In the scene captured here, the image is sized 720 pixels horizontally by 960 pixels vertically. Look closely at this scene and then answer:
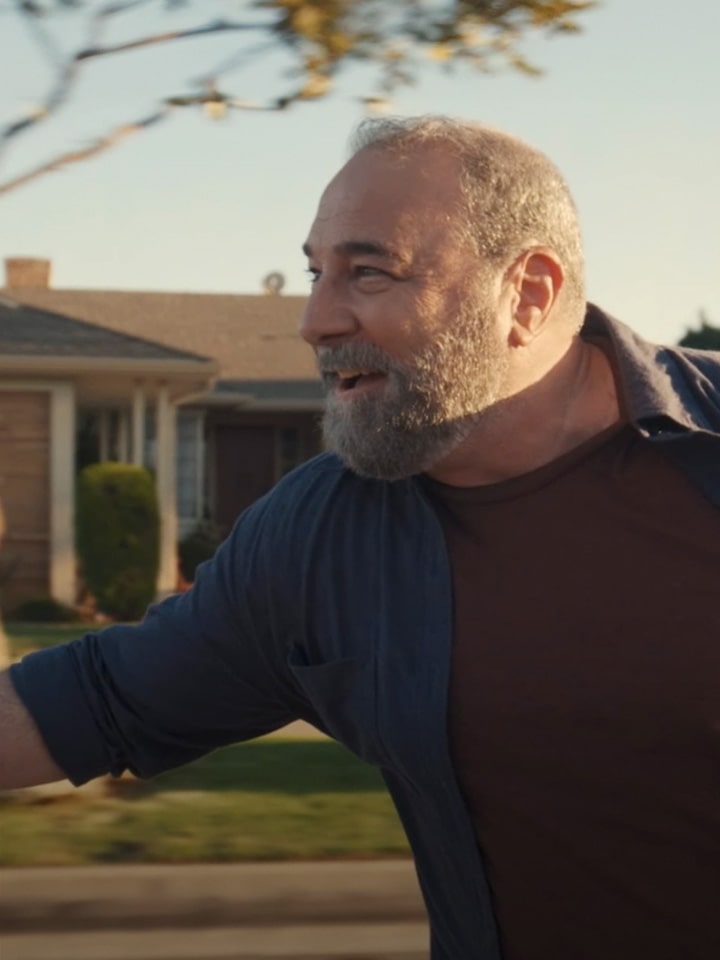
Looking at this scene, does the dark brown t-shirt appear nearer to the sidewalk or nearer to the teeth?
the teeth

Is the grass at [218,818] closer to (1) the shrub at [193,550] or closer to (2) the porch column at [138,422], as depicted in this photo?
(2) the porch column at [138,422]

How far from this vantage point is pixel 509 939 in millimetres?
2666

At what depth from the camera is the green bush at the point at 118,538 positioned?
2130 centimetres

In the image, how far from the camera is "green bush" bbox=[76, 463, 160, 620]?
21297 millimetres

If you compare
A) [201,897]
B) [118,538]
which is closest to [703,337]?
[118,538]

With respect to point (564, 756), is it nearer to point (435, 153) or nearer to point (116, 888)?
point (435, 153)

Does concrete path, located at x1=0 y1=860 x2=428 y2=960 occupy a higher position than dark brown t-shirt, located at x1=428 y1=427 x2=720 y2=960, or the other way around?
dark brown t-shirt, located at x1=428 y1=427 x2=720 y2=960

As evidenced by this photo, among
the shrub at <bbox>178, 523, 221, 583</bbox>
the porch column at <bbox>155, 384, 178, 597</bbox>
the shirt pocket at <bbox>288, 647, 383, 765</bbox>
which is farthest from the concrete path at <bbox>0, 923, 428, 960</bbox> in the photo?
the shrub at <bbox>178, 523, 221, 583</bbox>

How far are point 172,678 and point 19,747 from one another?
26 cm

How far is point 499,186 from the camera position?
273 centimetres

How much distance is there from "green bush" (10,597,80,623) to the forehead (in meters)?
19.1

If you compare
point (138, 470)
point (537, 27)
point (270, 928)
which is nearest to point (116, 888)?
point (270, 928)

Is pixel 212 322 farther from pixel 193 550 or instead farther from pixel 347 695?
pixel 347 695

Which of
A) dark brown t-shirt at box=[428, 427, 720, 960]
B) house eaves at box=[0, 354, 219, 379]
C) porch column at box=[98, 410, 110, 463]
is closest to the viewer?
dark brown t-shirt at box=[428, 427, 720, 960]
